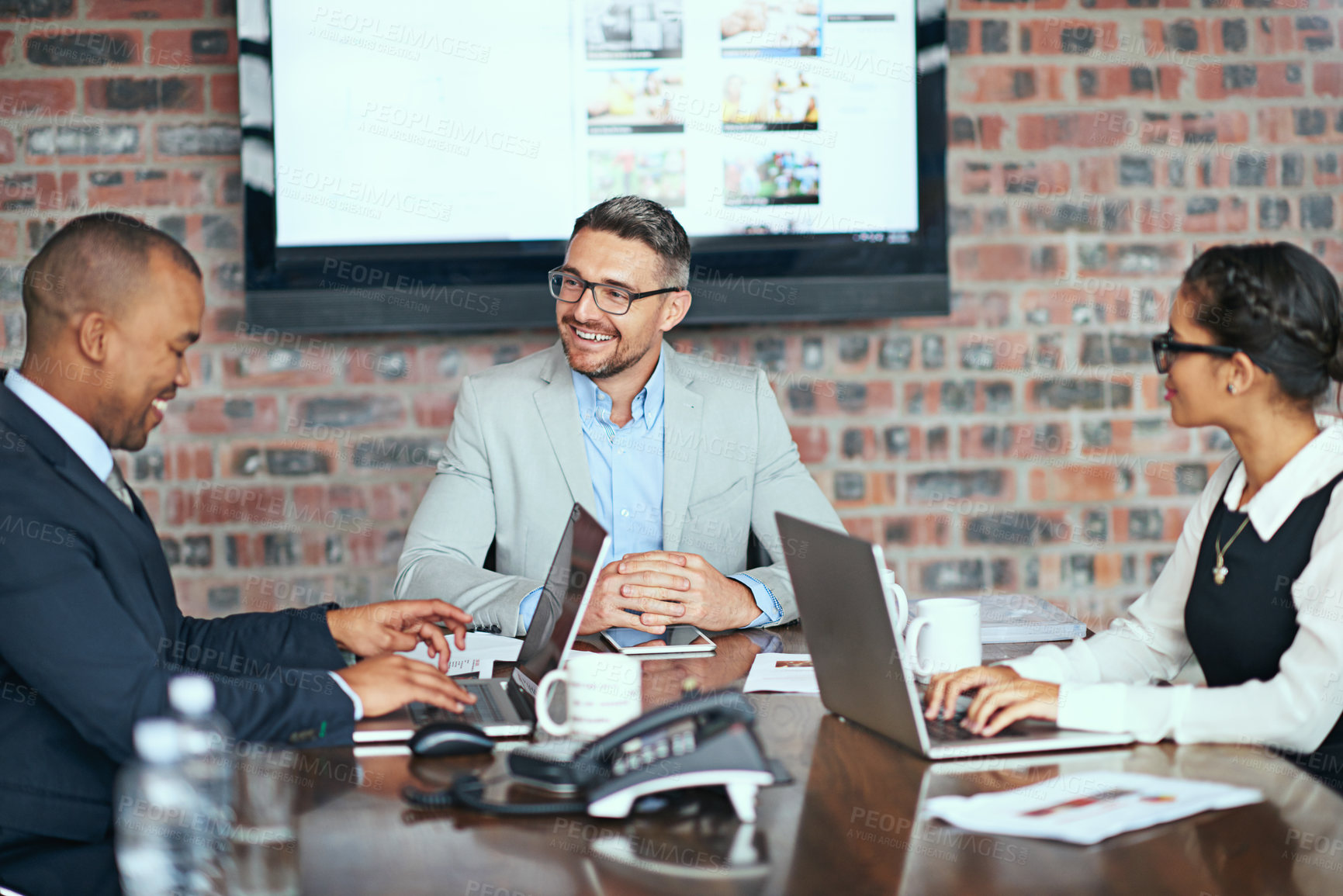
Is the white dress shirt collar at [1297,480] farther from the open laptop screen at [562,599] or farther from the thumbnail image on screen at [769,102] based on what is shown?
the thumbnail image on screen at [769,102]

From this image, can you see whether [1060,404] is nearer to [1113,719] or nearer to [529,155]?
[529,155]

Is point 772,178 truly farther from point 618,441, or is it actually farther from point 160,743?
point 160,743

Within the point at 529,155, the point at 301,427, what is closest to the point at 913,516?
the point at 529,155

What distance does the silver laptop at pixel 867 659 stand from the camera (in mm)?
1279

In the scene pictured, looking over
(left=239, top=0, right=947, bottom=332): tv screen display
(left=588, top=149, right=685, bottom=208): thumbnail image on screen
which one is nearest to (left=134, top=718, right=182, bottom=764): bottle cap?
(left=239, top=0, right=947, bottom=332): tv screen display

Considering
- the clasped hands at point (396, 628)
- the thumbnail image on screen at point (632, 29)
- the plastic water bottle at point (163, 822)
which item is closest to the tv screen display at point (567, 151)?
the thumbnail image on screen at point (632, 29)

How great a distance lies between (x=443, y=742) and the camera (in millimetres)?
1334

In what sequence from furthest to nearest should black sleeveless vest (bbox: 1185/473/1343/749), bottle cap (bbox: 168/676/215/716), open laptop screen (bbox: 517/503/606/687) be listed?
black sleeveless vest (bbox: 1185/473/1343/749) → open laptop screen (bbox: 517/503/606/687) → bottle cap (bbox: 168/676/215/716)

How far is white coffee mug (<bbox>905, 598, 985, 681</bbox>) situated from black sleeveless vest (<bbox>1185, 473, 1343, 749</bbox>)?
0.37 metres

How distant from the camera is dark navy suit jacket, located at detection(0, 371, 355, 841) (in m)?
1.27

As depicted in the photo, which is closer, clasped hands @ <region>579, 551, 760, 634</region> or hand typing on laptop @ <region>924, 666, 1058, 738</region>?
hand typing on laptop @ <region>924, 666, 1058, 738</region>

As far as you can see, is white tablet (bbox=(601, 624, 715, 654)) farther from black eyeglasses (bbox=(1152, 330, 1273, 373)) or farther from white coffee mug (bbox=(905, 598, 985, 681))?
black eyeglasses (bbox=(1152, 330, 1273, 373))

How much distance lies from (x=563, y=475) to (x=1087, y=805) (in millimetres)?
1379

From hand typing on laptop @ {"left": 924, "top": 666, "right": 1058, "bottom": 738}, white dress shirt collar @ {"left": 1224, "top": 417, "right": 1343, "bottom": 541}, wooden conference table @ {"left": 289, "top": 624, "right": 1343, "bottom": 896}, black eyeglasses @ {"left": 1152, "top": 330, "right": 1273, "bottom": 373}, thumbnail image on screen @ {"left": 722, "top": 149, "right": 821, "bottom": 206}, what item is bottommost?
wooden conference table @ {"left": 289, "top": 624, "right": 1343, "bottom": 896}
